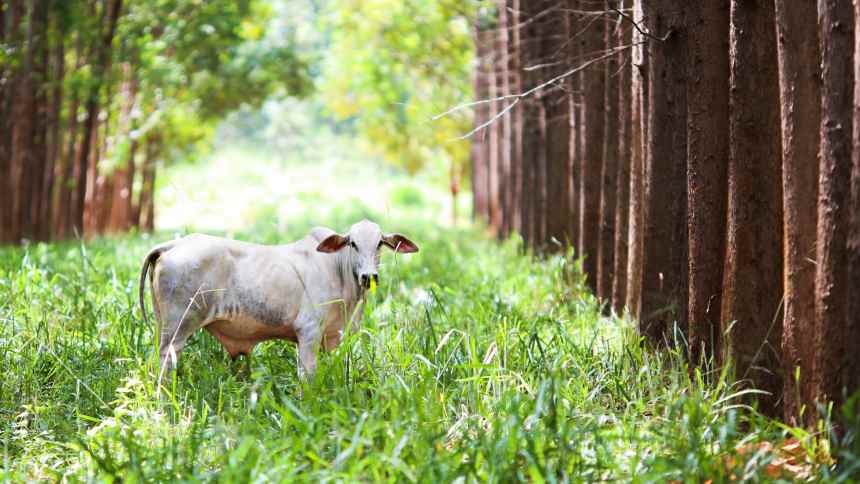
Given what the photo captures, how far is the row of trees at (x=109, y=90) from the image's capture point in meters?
18.2

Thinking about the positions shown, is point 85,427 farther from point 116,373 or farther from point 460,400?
point 460,400

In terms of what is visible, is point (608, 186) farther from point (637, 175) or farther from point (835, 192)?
point (835, 192)

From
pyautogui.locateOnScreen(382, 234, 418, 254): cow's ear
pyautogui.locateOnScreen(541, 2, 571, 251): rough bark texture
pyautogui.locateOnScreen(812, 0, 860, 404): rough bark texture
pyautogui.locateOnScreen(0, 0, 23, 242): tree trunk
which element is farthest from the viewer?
pyautogui.locateOnScreen(0, 0, 23, 242): tree trunk

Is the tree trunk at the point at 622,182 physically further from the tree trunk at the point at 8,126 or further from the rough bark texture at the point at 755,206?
the tree trunk at the point at 8,126

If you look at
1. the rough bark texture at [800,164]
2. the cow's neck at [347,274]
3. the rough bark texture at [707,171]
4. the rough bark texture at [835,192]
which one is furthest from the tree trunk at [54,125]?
the rough bark texture at [835,192]

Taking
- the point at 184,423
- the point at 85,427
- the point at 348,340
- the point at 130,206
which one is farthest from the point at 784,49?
the point at 130,206

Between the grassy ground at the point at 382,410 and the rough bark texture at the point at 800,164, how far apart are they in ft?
1.37

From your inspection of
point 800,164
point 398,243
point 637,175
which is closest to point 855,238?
point 800,164

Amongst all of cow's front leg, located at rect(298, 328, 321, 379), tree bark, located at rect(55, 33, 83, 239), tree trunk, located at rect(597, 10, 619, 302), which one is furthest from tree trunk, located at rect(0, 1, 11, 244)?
cow's front leg, located at rect(298, 328, 321, 379)

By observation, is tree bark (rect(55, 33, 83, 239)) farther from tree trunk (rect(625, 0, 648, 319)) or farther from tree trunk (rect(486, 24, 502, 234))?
tree trunk (rect(625, 0, 648, 319))

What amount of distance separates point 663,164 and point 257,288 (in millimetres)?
3124

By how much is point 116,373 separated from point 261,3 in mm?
24313

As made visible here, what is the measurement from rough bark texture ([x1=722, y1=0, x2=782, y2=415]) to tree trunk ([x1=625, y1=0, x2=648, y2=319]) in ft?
7.07

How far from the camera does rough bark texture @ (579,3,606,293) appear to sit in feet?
37.8
